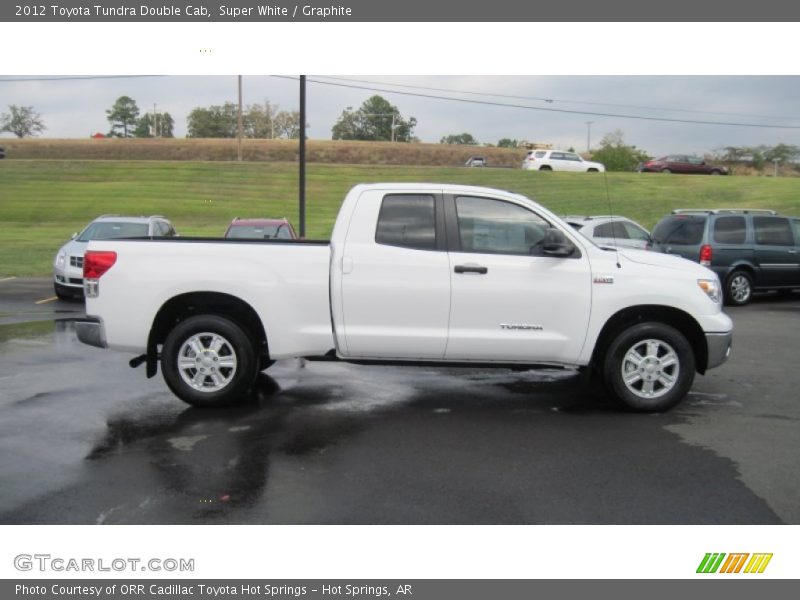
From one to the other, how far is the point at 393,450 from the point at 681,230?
37.9 feet

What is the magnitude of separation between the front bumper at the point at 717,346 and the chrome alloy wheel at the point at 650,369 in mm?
331

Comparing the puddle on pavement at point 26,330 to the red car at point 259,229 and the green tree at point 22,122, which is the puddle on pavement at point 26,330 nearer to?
the red car at point 259,229

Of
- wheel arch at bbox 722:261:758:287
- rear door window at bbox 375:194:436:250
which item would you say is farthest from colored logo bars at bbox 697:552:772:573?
wheel arch at bbox 722:261:758:287

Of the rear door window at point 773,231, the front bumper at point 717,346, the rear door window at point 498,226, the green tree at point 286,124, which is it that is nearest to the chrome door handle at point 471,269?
the rear door window at point 498,226

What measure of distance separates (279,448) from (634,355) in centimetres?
325

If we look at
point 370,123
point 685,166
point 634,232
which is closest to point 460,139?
point 370,123

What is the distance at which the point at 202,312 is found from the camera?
24.1 feet

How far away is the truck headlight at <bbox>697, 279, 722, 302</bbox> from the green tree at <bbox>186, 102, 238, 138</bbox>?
279 ft

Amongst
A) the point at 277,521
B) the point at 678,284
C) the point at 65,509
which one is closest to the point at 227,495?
the point at 277,521

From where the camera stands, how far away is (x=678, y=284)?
714 centimetres

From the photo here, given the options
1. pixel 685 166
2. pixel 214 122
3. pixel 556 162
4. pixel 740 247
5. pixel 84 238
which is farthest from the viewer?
pixel 214 122

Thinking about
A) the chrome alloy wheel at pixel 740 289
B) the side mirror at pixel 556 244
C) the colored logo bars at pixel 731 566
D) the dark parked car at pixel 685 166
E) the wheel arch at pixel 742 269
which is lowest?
the colored logo bars at pixel 731 566

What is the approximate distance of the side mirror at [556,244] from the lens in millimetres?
6965

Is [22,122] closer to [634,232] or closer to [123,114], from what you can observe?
[123,114]
